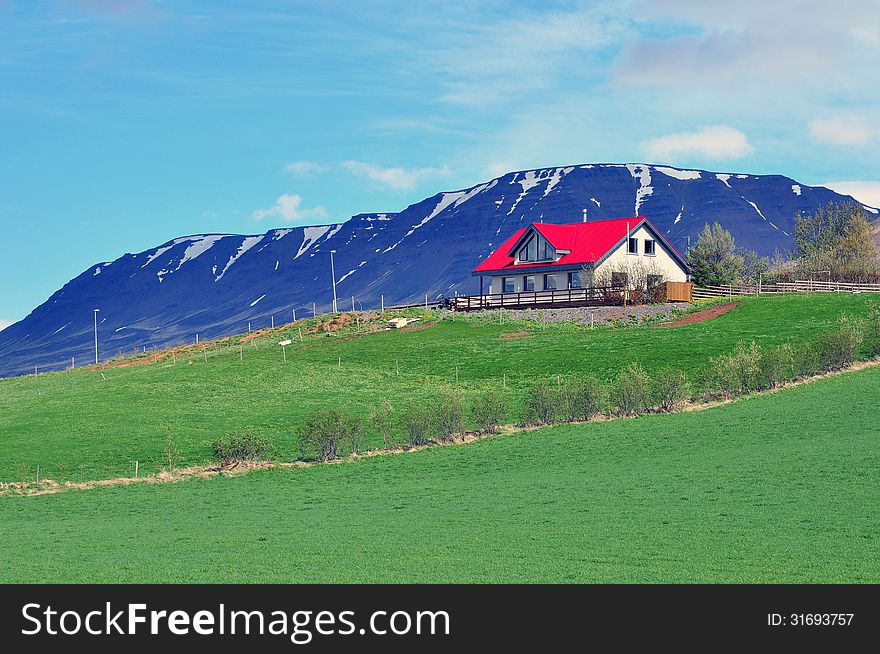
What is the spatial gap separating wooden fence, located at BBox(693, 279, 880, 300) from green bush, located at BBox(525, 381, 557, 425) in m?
42.7

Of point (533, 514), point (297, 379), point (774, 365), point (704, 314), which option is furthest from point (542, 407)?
point (704, 314)

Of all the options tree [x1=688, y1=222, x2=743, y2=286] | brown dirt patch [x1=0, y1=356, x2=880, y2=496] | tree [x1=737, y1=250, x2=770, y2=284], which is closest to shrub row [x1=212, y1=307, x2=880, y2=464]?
brown dirt patch [x1=0, y1=356, x2=880, y2=496]

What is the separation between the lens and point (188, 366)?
7019 centimetres

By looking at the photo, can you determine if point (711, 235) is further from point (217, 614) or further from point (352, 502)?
point (217, 614)

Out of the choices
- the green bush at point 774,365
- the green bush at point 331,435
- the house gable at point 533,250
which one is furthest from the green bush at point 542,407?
the house gable at point 533,250

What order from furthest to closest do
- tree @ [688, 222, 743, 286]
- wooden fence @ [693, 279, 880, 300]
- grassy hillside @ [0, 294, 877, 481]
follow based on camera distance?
tree @ [688, 222, 743, 286] < wooden fence @ [693, 279, 880, 300] < grassy hillside @ [0, 294, 877, 481]

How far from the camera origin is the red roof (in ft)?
288

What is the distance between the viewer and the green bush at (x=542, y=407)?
1839 inches

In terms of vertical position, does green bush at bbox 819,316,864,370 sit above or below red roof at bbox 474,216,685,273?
below

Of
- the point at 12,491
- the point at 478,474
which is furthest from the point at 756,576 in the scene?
the point at 12,491

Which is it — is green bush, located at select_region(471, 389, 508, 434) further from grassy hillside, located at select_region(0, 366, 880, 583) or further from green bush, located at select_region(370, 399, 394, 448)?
green bush, located at select_region(370, 399, 394, 448)

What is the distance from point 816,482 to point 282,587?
55.4ft

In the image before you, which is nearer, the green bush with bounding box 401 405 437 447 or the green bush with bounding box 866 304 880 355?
the green bush with bounding box 401 405 437 447

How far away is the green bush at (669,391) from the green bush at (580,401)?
283cm
